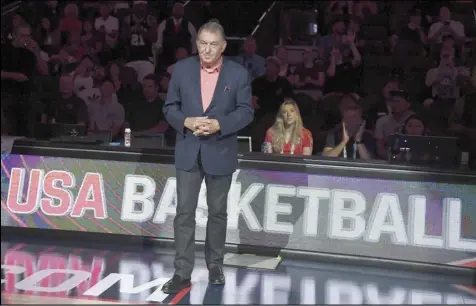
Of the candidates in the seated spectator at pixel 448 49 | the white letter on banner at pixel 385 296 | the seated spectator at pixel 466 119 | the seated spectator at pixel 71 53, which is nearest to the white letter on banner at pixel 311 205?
the white letter on banner at pixel 385 296

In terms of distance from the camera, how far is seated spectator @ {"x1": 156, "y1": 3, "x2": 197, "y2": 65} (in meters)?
10.7

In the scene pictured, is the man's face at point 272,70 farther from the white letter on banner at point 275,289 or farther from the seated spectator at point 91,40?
the white letter on banner at point 275,289

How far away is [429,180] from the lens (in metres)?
6.05

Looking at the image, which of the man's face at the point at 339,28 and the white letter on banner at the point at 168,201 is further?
the man's face at the point at 339,28

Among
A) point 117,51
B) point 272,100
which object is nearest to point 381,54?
point 272,100

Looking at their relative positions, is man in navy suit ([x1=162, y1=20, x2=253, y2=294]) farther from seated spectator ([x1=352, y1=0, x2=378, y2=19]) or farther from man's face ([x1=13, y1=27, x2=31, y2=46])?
seated spectator ([x1=352, y1=0, x2=378, y2=19])

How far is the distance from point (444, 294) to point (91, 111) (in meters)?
5.27

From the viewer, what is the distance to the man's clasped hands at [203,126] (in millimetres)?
4969

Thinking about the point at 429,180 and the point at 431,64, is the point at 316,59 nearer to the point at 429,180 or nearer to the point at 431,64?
the point at 431,64

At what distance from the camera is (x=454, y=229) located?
5.97 metres

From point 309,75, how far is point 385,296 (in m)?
4.94

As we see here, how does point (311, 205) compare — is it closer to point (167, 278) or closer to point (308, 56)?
point (167, 278)

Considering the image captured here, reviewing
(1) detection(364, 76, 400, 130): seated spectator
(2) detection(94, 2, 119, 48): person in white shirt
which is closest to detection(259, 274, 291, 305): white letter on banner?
(1) detection(364, 76, 400, 130): seated spectator

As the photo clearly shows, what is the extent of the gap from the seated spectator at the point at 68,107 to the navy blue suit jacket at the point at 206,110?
3.98 m
